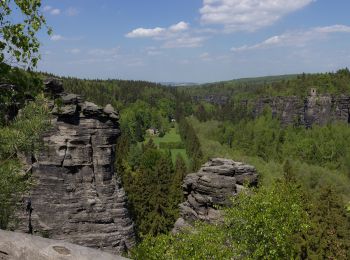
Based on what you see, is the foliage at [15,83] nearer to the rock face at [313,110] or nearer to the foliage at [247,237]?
the foliage at [247,237]

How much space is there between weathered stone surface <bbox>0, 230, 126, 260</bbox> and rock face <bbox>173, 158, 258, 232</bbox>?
111 feet

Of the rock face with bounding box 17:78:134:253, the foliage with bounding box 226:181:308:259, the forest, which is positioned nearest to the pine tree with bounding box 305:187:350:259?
the forest

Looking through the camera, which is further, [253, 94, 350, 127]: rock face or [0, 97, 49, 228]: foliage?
[253, 94, 350, 127]: rock face

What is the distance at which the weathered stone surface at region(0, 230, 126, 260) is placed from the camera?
5973 mm

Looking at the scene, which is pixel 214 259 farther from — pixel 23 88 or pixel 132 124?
pixel 132 124

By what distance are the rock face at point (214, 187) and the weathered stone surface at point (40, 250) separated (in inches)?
1327

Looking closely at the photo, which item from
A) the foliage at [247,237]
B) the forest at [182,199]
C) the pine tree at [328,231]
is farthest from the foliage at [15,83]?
the pine tree at [328,231]

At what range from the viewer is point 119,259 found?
19.2 feet

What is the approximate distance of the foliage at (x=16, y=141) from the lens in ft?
44.8

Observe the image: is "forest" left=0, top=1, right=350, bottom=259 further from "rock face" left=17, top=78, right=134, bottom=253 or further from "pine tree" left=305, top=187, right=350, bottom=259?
"rock face" left=17, top=78, right=134, bottom=253

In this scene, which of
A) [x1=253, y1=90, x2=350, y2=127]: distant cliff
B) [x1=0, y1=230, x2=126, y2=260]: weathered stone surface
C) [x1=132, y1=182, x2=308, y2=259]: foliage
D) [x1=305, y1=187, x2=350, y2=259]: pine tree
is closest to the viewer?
[x1=0, y1=230, x2=126, y2=260]: weathered stone surface

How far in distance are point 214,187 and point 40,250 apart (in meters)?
35.1

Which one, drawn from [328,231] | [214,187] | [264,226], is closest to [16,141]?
[264,226]

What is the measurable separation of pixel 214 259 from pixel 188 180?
2472cm
